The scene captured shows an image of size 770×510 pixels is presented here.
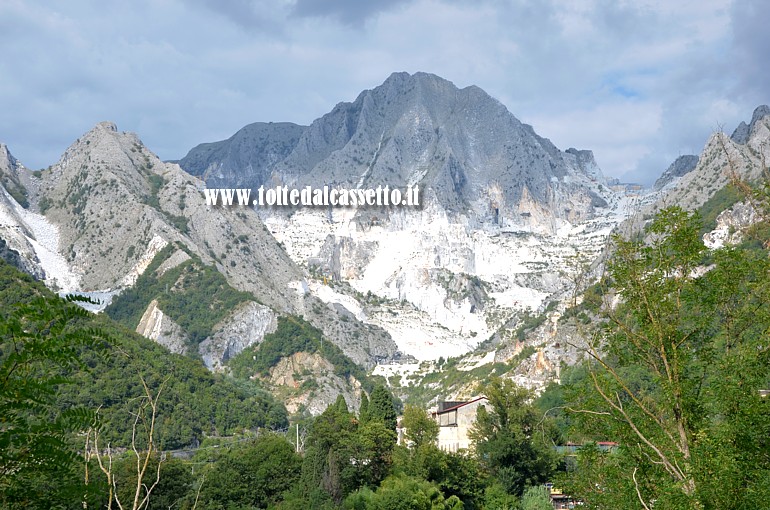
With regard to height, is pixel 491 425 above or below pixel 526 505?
above

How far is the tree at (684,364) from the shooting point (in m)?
21.0

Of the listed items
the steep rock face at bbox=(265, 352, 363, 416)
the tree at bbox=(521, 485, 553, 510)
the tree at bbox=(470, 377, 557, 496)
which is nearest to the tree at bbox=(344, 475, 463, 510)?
the tree at bbox=(521, 485, 553, 510)

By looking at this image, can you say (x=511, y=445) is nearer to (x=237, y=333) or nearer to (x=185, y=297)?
(x=237, y=333)

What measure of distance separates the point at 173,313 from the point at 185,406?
57.8 m

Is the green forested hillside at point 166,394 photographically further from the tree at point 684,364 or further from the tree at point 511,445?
the tree at point 684,364

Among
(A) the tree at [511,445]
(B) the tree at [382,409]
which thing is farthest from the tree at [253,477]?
(A) the tree at [511,445]

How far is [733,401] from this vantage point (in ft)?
70.3

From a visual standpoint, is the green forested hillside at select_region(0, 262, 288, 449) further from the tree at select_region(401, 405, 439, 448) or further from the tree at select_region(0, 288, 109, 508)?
the tree at select_region(0, 288, 109, 508)

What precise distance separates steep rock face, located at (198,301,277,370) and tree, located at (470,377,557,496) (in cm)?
11473

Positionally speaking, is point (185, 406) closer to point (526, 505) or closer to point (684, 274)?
point (526, 505)

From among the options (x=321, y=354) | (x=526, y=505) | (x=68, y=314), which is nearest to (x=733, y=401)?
(x=68, y=314)

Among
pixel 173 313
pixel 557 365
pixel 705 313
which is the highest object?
pixel 173 313

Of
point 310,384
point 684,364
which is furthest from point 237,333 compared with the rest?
point 684,364

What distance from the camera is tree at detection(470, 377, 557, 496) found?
68438mm
